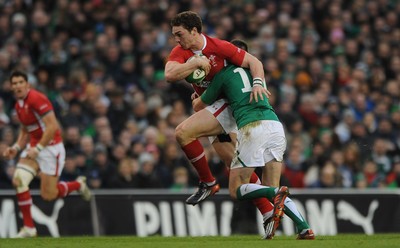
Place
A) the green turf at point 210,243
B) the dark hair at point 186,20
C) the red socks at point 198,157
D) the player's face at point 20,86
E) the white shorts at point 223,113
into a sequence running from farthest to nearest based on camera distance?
the player's face at point 20,86
the red socks at point 198,157
the white shorts at point 223,113
the dark hair at point 186,20
the green turf at point 210,243

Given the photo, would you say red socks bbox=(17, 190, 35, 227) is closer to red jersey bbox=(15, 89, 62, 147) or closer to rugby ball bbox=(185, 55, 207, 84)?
red jersey bbox=(15, 89, 62, 147)

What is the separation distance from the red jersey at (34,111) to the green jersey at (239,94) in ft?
11.0

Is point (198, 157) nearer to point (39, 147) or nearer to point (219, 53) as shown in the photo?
point (219, 53)

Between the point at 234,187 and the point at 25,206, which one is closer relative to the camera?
the point at 234,187

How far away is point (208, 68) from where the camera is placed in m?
12.9

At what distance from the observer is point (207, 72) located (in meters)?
13.0

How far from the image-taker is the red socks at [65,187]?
16.7 metres

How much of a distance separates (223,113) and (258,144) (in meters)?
0.86

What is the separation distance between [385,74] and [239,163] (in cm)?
1144

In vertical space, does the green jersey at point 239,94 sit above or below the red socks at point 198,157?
above

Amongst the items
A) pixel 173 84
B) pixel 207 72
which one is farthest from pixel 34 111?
pixel 173 84

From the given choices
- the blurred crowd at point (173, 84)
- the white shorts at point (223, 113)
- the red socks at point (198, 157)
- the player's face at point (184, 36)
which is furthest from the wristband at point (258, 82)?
the blurred crowd at point (173, 84)

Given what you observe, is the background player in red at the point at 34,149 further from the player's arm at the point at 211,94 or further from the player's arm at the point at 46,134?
the player's arm at the point at 211,94

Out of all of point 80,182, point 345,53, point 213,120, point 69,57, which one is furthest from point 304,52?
point 213,120
